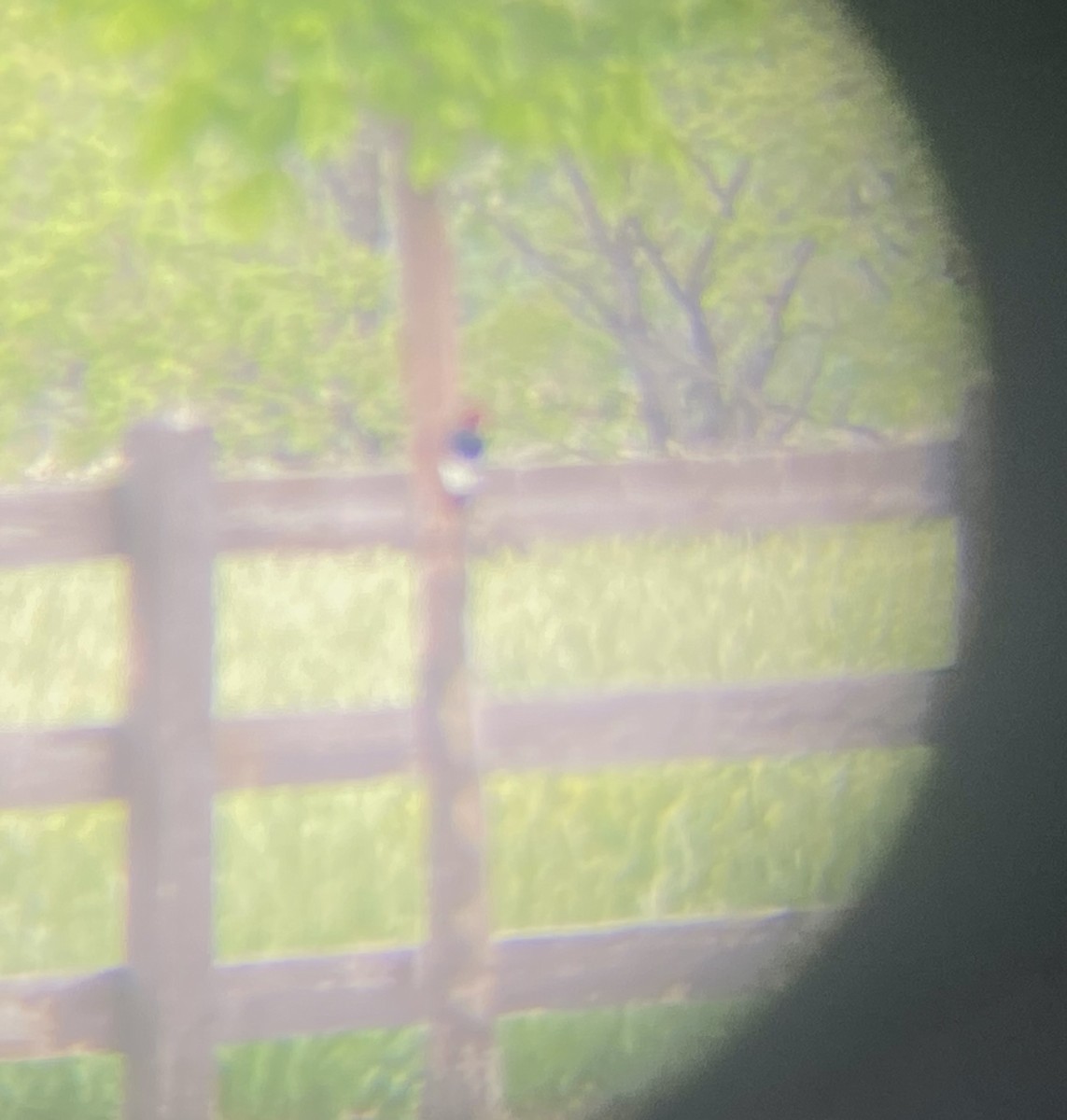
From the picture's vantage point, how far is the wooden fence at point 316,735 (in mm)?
1006

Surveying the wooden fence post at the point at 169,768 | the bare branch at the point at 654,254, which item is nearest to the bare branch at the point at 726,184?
the bare branch at the point at 654,254

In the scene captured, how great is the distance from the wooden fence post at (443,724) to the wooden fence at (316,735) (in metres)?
0.02

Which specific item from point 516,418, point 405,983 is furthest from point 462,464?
point 516,418

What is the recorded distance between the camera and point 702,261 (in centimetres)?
169

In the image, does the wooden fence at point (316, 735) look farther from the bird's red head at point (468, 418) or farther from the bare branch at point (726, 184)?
the bare branch at point (726, 184)

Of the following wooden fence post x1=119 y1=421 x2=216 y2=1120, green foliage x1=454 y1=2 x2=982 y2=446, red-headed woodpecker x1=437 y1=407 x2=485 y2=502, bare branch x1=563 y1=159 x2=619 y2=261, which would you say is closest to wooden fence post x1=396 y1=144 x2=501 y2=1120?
red-headed woodpecker x1=437 y1=407 x2=485 y2=502

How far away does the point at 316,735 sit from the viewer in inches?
40.5

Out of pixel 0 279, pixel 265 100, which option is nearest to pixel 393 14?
pixel 265 100

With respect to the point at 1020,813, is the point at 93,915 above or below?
below

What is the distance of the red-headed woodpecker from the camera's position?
3.59ft

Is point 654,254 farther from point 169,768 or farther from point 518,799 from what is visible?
point 169,768

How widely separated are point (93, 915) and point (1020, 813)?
0.92 metres

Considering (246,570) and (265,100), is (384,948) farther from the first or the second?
(265,100)

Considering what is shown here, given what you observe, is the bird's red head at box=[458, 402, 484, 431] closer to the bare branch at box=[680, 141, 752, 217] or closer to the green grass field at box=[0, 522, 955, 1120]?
the green grass field at box=[0, 522, 955, 1120]
